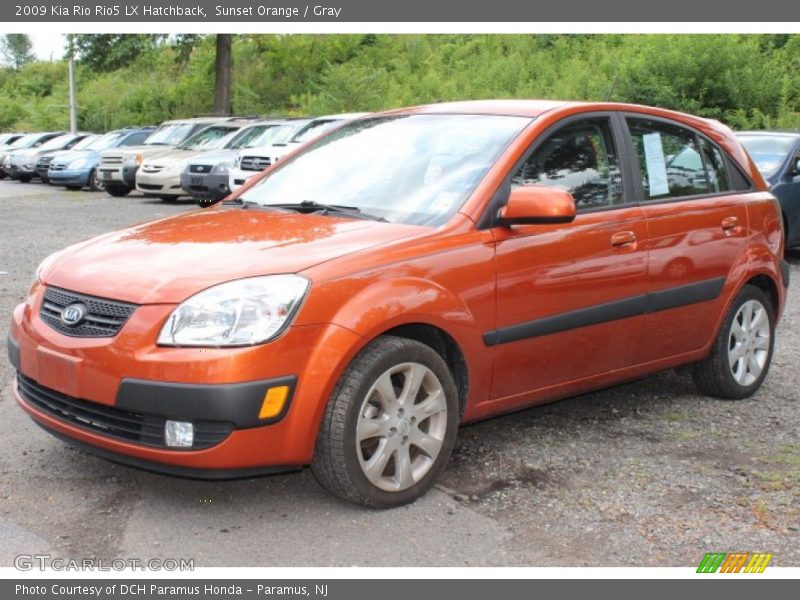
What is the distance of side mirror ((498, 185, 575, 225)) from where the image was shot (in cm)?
A: 426

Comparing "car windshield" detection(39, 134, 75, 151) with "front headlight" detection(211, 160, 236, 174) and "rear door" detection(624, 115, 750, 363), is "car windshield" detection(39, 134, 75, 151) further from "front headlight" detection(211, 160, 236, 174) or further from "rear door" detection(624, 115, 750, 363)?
"rear door" detection(624, 115, 750, 363)

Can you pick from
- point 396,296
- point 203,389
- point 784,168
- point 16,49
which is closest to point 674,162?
point 396,296

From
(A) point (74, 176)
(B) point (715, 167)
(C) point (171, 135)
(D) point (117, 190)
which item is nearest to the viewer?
(B) point (715, 167)

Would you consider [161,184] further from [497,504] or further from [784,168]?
[497,504]

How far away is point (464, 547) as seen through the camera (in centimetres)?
368

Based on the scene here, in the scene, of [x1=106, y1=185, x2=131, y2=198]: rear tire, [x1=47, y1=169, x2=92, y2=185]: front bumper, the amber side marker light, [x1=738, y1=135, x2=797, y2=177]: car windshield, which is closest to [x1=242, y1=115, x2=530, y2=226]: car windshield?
the amber side marker light

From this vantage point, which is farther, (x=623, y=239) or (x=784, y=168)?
(x=784, y=168)

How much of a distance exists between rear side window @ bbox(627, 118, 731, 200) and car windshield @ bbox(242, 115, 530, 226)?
0.84 metres

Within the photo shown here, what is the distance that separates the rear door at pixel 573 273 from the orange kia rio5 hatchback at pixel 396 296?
0.04 ft

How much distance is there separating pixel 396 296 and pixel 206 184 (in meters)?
14.8

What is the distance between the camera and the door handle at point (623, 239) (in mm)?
4863

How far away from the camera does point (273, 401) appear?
144 inches

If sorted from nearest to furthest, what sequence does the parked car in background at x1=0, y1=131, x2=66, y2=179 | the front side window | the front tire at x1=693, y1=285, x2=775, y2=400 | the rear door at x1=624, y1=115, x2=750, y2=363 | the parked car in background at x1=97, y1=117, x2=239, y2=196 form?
the front side window → the rear door at x1=624, y1=115, x2=750, y2=363 → the front tire at x1=693, y1=285, x2=775, y2=400 → the parked car in background at x1=97, y1=117, x2=239, y2=196 → the parked car in background at x1=0, y1=131, x2=66, y2=179

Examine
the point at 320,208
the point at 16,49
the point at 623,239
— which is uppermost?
the point at 16,49
